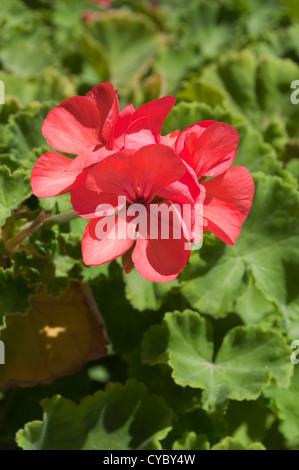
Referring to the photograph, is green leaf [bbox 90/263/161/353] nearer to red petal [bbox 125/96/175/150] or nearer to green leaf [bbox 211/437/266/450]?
green leaf [bbox 211/437/266/450]

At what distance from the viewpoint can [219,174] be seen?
0.82 metres

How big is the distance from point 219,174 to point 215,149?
0.05 metres

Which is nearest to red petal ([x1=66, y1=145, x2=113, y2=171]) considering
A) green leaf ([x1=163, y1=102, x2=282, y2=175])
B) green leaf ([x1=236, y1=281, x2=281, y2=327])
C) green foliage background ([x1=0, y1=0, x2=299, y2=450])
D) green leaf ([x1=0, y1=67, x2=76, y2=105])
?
green foliage background ([x1=0, y1=0, x2=299, y2=450])

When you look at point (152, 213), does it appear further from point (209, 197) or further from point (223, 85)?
point (223, 85)

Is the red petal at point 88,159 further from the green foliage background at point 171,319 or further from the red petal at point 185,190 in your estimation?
the green foliage background at point 171,319

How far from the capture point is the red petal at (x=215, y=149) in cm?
77

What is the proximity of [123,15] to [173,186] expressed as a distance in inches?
57.3

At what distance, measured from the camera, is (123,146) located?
0.79 meters

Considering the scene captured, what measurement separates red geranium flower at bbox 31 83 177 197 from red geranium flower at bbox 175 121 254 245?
0.05 meters

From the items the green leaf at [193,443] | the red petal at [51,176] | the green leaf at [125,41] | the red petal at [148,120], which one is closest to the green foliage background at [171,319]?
the green leaf at [193,443]

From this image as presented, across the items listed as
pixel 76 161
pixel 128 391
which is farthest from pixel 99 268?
pixel 76 161

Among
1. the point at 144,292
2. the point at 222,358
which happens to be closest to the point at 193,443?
the point at 222,358

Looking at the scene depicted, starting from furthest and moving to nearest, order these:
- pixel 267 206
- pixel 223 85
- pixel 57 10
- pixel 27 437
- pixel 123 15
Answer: pixel 57 10
pixel 123 15
pixel 223 85
pixel 267 206
pixel 27 437

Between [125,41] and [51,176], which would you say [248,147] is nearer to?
[51,176]
